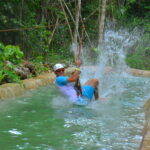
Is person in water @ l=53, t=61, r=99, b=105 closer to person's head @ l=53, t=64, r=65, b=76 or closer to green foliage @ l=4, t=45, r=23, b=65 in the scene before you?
person's head @ l=53, t=64, r=65, b=76

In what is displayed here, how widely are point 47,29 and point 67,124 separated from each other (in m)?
9.60

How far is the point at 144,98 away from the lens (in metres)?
8.45

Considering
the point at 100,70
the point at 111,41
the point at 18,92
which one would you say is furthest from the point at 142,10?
the point at 18,92

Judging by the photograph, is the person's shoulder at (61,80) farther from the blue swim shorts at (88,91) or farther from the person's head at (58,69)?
the blue swim shorts at (88,91)

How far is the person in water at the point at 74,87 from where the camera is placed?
678 cm

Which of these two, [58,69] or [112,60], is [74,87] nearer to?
[58,69]

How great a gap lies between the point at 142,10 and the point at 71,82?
18.6 m

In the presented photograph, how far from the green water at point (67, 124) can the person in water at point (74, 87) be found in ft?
0.64

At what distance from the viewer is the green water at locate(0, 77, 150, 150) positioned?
4.32m

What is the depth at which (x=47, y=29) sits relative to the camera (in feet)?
47.5

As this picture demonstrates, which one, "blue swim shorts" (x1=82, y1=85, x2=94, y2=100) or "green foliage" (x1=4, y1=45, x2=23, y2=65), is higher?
"green foliage" (x1=4, y1=45, x2=23, y2=65)

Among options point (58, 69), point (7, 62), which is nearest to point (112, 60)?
point (7, 62)

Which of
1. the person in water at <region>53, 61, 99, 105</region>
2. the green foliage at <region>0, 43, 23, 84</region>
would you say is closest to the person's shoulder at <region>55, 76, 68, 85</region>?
the person in water at <region>53, 61, 99, 105</region>

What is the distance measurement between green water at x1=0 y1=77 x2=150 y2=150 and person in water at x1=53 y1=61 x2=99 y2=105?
0.64ft
